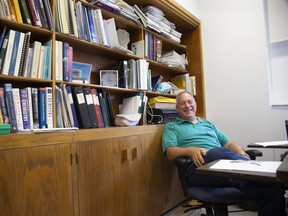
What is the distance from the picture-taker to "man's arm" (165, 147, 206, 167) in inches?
57.8

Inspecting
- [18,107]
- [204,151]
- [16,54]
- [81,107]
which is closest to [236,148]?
[204,151]

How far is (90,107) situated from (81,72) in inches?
13.3

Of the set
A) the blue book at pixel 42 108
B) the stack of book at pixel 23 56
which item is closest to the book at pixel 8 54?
Result: the stack of book at pixel 23 56

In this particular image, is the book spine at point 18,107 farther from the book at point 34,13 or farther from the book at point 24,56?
the book at point 34,13

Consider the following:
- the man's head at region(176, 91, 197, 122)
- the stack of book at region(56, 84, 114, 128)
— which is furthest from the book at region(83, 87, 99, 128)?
the man's head at region(176, 91, 197, 122)

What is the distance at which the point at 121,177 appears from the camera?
5.29 ft

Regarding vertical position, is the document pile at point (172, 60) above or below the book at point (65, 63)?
above

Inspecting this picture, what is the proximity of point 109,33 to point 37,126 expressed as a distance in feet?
3.09

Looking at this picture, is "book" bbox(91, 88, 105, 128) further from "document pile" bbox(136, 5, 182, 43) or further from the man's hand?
"document pile" bbox(136, 5, 182, 43)

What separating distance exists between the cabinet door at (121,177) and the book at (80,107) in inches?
7.8

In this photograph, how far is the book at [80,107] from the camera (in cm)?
157

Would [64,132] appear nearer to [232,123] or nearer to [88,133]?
[88,133]

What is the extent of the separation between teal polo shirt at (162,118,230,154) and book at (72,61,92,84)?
0.81 m

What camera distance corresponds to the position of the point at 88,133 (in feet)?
4.69
